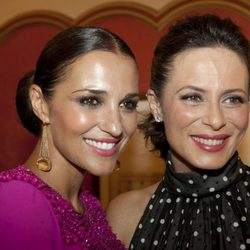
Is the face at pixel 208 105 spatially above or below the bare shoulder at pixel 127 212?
above

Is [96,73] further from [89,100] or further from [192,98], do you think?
[192,98]

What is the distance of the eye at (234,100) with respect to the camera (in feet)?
4.97

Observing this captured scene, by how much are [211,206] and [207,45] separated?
1.91ft

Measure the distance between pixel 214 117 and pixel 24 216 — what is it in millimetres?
687

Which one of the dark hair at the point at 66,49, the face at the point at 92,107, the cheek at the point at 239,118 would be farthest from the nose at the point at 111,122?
the cheek at the point at 239,118

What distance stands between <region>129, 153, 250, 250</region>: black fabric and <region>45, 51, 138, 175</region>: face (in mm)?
450

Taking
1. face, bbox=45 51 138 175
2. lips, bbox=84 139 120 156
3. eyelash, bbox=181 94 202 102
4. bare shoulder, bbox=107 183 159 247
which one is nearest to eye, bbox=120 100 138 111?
→ face, bbox=45 51 138 175

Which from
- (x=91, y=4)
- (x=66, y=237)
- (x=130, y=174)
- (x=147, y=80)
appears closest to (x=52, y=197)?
(x=66, y=237)

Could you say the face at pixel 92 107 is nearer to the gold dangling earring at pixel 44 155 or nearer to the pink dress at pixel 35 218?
the gold dangling earring at pixel 44 155

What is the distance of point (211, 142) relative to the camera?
1519mm

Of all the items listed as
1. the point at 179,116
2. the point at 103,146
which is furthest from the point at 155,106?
the point at 103,146

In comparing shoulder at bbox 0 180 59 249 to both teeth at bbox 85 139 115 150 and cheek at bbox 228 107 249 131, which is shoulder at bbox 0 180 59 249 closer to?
teeth at bbox 85 139 115 150

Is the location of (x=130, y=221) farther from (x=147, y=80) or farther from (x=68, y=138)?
(x=147, y=80)

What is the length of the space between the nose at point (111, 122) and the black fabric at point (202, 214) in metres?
0.48
